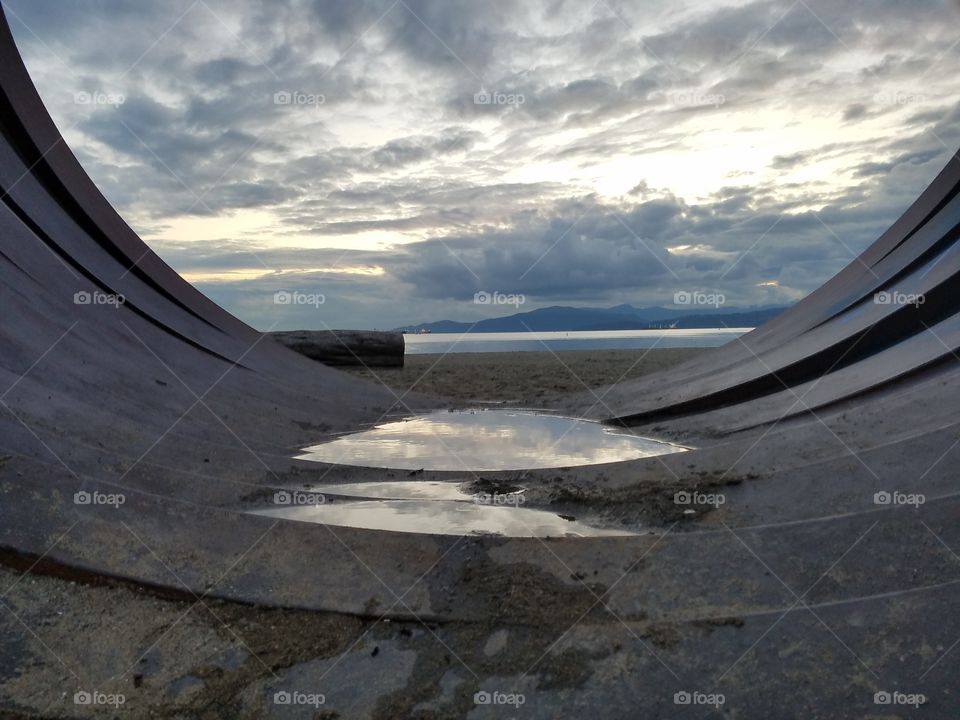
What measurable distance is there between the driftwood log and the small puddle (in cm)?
1002

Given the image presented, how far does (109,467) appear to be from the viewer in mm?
4223

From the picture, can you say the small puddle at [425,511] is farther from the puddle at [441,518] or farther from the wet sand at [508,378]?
the wet sand at [508,378]

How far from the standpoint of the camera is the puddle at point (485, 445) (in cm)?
612

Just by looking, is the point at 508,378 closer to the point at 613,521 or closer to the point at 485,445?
the point at 485,445

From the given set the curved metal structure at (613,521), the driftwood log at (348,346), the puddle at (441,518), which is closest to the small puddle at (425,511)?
the puddle at (441,518)

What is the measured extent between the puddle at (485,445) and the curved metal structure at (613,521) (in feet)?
1.49

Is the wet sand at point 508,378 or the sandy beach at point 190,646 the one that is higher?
the wet sand at point 508,378

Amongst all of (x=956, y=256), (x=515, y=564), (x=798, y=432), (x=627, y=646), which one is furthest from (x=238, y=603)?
(x=956, y=256)

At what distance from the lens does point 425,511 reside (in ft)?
14.8

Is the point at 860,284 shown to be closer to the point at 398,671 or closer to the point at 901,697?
the point at 901,697

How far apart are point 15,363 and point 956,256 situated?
7059 mm

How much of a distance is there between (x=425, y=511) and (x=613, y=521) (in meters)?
1.09

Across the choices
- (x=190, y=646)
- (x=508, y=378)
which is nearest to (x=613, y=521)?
(x=190, y=646)

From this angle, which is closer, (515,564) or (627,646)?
(627,646)
